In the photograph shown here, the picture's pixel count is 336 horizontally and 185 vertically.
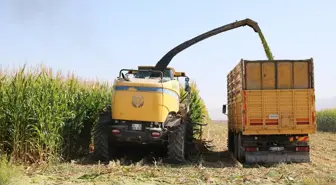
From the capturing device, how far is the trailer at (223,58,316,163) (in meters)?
13.1

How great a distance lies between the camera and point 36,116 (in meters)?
11.1

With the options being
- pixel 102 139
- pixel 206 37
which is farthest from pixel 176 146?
pixel 206 37

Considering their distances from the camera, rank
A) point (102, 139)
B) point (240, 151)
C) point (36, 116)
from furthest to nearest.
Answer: point (240, 151)
point (102, 139)
point (36, 116)

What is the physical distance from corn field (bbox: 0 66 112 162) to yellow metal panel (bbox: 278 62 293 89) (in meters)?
6.06

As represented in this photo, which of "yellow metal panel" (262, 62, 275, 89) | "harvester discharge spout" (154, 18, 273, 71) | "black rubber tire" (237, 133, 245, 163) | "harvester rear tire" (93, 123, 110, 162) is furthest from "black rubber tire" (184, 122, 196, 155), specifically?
"harvester rear tire" (93, 123, 110, 162)

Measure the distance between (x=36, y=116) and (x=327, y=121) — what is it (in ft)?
119

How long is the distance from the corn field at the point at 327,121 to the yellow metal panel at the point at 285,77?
3056 centimetres

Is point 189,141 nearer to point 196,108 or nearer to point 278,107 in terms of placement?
point 278,107

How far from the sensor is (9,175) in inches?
322

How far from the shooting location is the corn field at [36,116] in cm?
1092

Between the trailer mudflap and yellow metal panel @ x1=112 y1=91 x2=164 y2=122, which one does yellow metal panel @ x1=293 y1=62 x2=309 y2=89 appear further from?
yellow metal panel @ x1=112 y1=91 x2=164 y2=122

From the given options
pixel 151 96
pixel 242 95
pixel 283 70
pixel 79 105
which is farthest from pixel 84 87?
pixel 283 70

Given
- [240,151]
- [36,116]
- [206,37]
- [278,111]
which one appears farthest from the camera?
[206,37]

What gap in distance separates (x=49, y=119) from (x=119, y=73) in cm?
262
